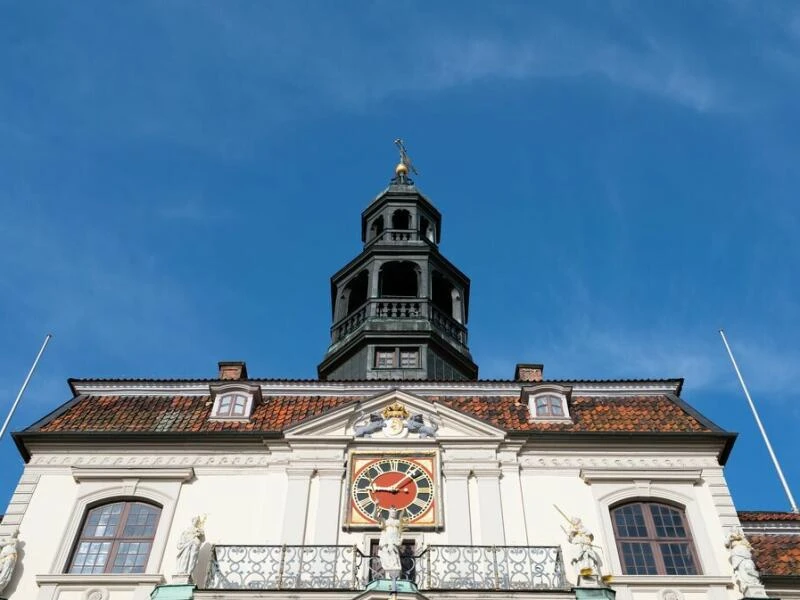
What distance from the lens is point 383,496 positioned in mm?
23391

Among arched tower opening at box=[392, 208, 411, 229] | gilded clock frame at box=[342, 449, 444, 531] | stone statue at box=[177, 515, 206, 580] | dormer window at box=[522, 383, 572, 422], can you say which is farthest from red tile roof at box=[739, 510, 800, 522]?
arched tower opening at box=[392, 208, 411, 229]

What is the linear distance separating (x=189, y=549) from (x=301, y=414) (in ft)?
21.9

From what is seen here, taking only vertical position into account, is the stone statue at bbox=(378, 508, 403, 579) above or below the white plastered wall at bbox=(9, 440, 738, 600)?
below

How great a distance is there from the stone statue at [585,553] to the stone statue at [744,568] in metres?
3.20

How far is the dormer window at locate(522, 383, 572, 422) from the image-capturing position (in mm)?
26531

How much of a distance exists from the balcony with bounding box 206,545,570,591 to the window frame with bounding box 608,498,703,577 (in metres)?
2.30

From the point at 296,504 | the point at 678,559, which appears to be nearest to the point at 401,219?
the point at 296,504

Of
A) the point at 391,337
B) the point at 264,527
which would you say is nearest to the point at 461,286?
the point at 391,337

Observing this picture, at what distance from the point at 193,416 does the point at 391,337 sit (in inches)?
347

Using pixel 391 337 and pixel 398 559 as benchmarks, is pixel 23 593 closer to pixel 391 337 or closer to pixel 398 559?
pixel 398 559

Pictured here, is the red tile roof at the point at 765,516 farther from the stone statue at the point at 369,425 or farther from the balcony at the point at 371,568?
the stone statue at the point at 369,425

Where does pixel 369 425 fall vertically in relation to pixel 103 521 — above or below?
above

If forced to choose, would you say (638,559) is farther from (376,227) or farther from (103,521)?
(376,227)

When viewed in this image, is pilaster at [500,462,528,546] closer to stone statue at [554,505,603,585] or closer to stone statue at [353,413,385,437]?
stone statue at [554,505,603,585]
